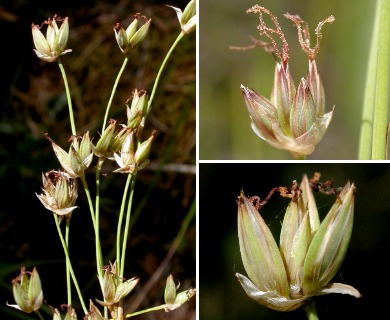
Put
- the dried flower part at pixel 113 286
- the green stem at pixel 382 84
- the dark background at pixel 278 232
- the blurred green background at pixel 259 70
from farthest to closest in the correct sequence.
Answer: the blurred green background at pixel 259 70
the dark background at pixel 278 232
the dried flower part at pixel 113 286
the green stem at pixel 382 84

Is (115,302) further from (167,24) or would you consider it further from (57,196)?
(167,24)

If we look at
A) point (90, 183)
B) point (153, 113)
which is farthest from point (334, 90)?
point (90, 183)

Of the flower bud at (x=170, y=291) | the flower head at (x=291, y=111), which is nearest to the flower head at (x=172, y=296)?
the flower bud at (x=170, y=291)

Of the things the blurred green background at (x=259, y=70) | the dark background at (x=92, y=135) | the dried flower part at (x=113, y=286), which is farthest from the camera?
the dark background at (x=92, y=135)

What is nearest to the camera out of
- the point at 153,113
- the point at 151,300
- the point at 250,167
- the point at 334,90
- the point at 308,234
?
the point at 308,234

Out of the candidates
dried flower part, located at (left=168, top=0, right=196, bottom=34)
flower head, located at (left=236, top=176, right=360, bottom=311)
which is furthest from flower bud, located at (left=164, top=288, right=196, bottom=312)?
dried flower part, located at (left=168, top=0, right=196, bottom=34)

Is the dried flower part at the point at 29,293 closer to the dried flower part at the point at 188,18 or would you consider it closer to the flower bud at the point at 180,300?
the flower bud at the point at 180,300

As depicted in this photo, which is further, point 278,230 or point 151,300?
point 151,300
